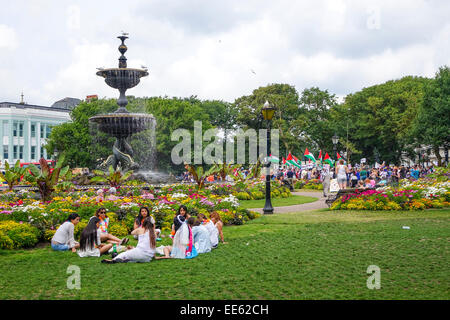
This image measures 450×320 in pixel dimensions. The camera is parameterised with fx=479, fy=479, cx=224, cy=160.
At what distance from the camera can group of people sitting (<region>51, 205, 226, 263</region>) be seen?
8781mm

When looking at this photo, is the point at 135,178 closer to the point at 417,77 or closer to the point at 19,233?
the point at 19,233

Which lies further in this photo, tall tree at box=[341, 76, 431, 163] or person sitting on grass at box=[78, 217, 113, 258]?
tall tree at box=[341, 76, 431, 163]

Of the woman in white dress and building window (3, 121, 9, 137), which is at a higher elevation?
building window (3, 121, 9, 137)

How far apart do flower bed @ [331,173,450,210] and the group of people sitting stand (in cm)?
773

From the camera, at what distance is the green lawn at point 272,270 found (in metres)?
6.38

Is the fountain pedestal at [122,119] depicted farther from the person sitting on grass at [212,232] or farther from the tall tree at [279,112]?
the tall tree at [279,112]

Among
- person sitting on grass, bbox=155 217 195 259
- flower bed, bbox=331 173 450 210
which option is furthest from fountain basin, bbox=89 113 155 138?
person sitting on grass, bbox=155 217 195 259

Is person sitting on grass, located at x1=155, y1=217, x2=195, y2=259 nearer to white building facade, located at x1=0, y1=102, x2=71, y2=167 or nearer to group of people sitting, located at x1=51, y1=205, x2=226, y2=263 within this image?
group of people sitting, located at x1=51, y1=205, x2=226, y2=263

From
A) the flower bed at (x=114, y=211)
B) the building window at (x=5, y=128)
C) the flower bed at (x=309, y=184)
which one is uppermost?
the building window at (x=5, y=128)

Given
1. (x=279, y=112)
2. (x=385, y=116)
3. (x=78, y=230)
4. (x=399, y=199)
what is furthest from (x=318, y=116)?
(x=78, y=230)

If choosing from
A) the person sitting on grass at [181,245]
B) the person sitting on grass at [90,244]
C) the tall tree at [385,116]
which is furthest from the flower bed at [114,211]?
the tall tree at [385,116]

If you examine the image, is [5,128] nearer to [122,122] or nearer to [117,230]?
[122,122]

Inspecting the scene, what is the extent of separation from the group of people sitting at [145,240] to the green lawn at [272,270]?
0.79 ft

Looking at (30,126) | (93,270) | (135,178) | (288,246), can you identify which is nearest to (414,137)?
(135,178)
